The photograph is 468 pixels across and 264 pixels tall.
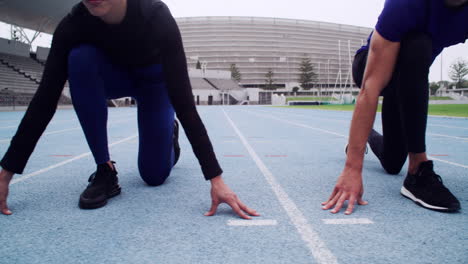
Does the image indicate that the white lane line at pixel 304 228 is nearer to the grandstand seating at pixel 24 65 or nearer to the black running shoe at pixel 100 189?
the black running shoe at pixel 100 189

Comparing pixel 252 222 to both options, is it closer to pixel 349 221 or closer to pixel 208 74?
pixel 349 221

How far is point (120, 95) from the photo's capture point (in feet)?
7.89

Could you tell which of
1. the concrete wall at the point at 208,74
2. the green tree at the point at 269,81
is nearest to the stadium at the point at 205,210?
the concrete wall at the point at 208,74

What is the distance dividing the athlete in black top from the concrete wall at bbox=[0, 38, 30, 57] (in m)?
36.7

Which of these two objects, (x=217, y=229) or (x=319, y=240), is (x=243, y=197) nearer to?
(x=217, y=229)

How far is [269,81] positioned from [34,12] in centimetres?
6780

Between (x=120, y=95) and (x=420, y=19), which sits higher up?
(x=420, y=19)

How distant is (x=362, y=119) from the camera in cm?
172

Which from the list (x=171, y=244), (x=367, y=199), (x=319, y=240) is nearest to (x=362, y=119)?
(x=367, y=199)

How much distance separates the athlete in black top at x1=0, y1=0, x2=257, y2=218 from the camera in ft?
5.12

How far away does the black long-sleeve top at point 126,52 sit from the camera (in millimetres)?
1575

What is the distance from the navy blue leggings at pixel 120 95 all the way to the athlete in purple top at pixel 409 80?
117 cm

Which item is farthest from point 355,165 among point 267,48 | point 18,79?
point 267,48

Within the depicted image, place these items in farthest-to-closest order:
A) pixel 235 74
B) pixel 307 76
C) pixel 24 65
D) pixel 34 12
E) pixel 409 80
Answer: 1. pixel 235 74
2. pixel 307 76
3. pixel 24 65
4. pixel 34 12
5. pixel 409 80
